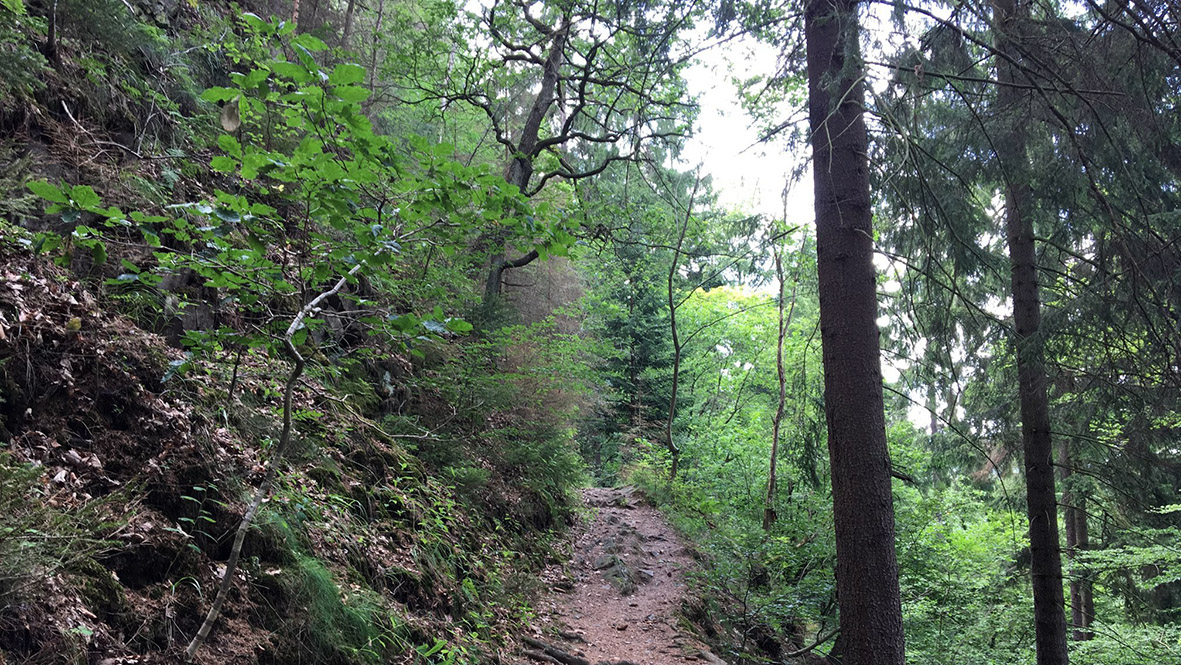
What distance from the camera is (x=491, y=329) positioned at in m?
9.55

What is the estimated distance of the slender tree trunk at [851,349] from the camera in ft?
12.2

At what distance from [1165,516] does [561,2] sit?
10.6 metres

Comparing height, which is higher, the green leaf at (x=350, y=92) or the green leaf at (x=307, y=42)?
the green leaf at (x=307, y=42)

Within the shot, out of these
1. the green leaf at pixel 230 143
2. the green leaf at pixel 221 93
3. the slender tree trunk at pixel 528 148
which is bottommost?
the green leaf at pixel 230 143

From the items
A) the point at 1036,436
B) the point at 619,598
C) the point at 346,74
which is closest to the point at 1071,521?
the point at 1036,436

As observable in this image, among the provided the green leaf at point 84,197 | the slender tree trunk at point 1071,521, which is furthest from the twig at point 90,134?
the slender tree trunk at point 1071,521

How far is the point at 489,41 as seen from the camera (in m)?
10.6

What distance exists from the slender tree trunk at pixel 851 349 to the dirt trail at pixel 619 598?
3.43m

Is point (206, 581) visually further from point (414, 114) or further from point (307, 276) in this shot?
point (414, 114)

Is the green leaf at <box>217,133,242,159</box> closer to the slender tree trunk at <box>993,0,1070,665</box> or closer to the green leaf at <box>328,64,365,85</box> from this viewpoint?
the green leaf at <box>328,64,365,85</box>

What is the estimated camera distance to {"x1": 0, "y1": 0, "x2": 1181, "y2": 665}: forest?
112 inches

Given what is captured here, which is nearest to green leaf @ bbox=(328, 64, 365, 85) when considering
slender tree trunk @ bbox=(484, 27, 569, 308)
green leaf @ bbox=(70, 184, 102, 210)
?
green leaf @ bbox=(70, 184, 102, 210)

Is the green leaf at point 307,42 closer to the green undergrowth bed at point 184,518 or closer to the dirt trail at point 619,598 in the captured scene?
the green undergrowth bed at point 184,518

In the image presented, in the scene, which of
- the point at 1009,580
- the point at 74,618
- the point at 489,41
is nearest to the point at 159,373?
the point at 74,618
